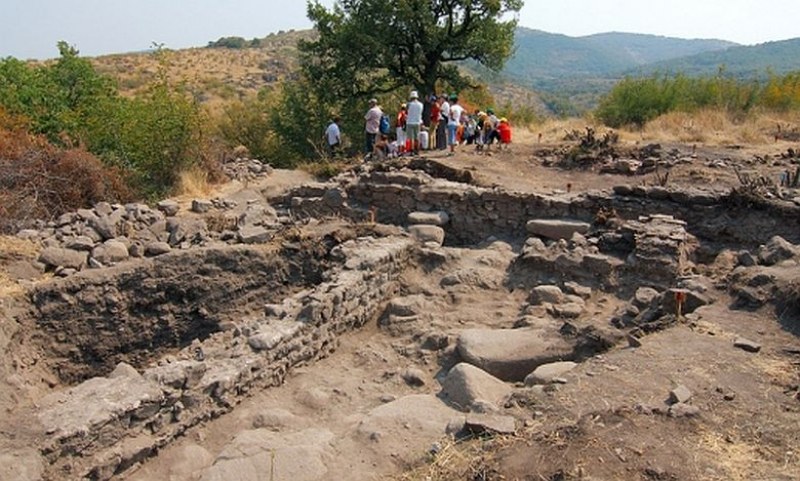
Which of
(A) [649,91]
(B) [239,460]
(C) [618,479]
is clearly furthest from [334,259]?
(A) [649,91]

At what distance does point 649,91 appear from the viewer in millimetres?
19594

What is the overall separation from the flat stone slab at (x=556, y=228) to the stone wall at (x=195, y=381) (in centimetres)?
258

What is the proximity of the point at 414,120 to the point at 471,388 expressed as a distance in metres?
7.97

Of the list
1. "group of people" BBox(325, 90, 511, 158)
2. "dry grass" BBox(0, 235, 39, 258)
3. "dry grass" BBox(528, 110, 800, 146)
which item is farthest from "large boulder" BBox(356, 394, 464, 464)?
"dry grass" BBox(528, 110, 800, 146)

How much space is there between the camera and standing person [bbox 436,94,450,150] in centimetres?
1368

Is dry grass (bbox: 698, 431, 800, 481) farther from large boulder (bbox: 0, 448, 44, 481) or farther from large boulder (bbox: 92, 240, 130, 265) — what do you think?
large boulder (bbox: 92, 240, 130, 265)

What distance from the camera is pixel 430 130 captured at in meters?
14.9

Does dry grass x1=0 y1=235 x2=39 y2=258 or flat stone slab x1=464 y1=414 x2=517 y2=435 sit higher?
dry grass x1=0 y1=235 x2=39 y2=258

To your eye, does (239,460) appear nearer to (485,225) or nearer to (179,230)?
(179,230)

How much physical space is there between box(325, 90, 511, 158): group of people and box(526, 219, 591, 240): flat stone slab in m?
3.80

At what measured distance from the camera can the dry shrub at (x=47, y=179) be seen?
976 cm

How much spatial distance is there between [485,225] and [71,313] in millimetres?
5755

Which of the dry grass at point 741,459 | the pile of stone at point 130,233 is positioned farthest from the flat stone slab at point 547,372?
the pile of stone at point 130,233

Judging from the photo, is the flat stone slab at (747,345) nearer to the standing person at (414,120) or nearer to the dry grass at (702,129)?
the standing person at (414,120)
